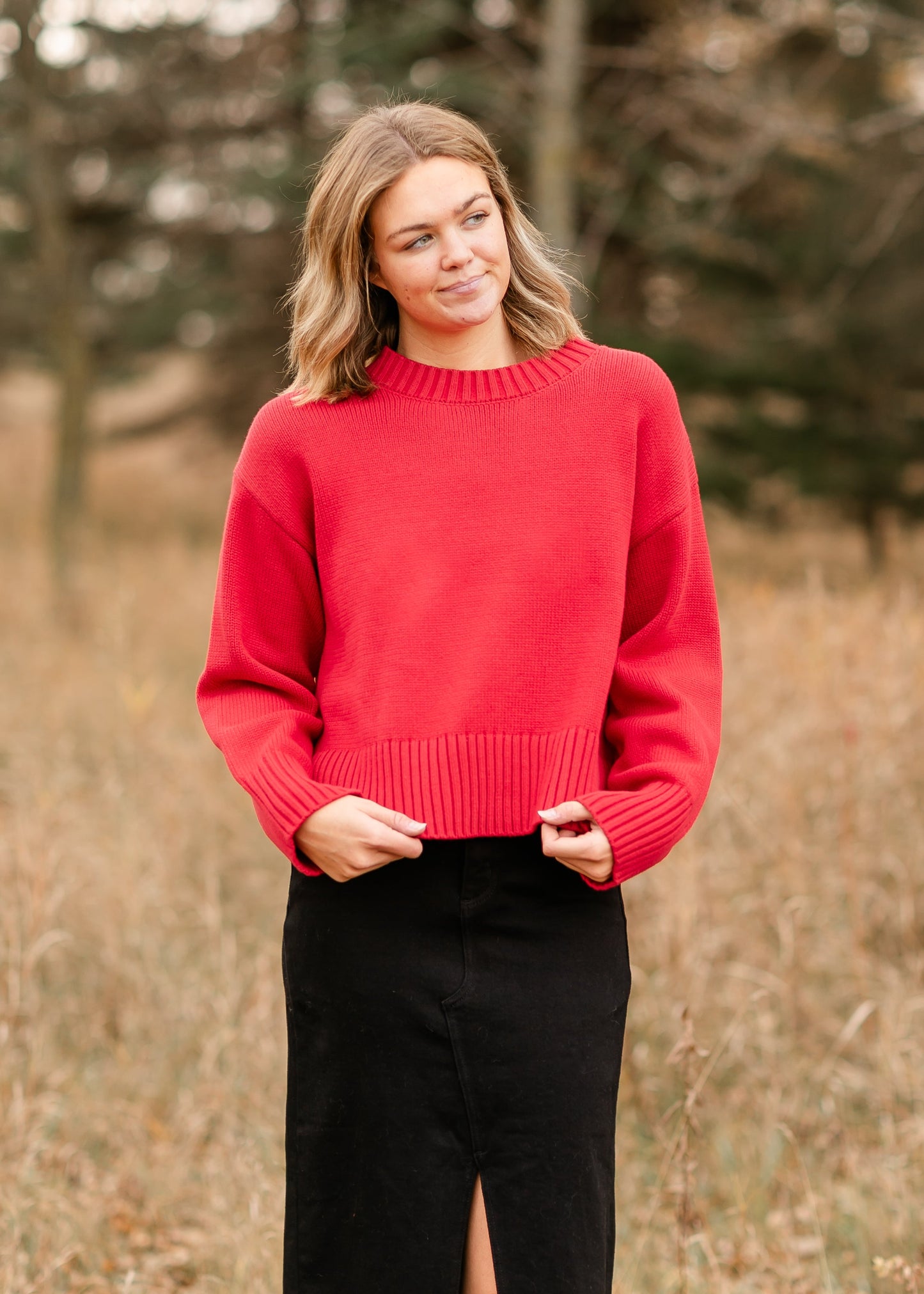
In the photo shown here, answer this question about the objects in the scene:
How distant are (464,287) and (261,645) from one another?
557 mm

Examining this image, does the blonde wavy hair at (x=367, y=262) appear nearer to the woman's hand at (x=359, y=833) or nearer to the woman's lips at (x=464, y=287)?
the woman's lips at (x=464, y=287)

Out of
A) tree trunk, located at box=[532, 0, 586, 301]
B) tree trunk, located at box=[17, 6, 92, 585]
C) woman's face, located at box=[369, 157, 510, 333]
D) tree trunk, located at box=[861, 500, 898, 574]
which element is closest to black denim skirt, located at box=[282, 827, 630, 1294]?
woman's face, located at box=[369, 157, 510, 333]

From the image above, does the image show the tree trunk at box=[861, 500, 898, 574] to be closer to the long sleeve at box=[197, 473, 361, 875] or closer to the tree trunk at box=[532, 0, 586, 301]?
the tree trunk at box=[532, 0, 586, 301]

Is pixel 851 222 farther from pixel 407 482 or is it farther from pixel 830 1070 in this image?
pixel 407 482

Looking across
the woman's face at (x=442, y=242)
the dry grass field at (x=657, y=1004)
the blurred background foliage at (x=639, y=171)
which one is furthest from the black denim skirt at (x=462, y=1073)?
the blurred background foliage at (x=639, y=171)

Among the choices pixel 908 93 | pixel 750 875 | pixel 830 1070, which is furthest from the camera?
pixel 908 93

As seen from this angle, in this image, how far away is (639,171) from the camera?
8.94m

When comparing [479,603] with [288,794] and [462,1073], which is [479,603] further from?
[462,1073]

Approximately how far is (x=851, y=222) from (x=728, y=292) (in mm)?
1141

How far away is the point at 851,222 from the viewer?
899 cm

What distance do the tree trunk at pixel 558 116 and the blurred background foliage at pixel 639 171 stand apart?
19.7 inches

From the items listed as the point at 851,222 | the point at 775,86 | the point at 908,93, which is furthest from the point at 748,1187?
the point at 908,93

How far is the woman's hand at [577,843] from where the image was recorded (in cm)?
145

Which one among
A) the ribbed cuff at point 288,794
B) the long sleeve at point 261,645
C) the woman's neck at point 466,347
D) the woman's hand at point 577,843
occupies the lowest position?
the woman's hand at point 577,843
